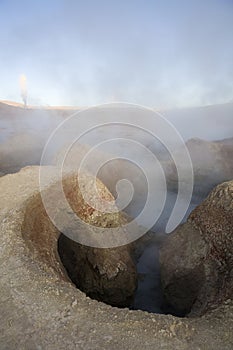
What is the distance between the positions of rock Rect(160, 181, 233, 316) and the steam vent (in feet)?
0.08

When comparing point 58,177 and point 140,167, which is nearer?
point 58,177

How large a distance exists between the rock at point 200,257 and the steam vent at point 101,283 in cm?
3

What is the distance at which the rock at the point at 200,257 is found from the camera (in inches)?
302

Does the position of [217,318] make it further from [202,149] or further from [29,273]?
[202,149]

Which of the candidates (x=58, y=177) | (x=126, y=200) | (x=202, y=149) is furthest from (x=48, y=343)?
(x=202, y=149)

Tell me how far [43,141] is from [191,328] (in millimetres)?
19830

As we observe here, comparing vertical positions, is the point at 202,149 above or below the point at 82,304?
below

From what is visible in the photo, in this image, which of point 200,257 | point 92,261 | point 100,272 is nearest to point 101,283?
point 100,272

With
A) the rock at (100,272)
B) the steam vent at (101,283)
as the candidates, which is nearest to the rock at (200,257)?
the steam vent at (101,283)

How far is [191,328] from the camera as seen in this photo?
17.3ft

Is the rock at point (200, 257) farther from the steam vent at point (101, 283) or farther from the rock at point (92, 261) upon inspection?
the rock at point (92, 261)

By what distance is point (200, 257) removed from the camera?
833 centimetres

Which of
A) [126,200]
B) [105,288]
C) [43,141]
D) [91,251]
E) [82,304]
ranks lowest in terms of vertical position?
[43,141]

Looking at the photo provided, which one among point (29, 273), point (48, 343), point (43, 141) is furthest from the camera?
point (43, 141)
